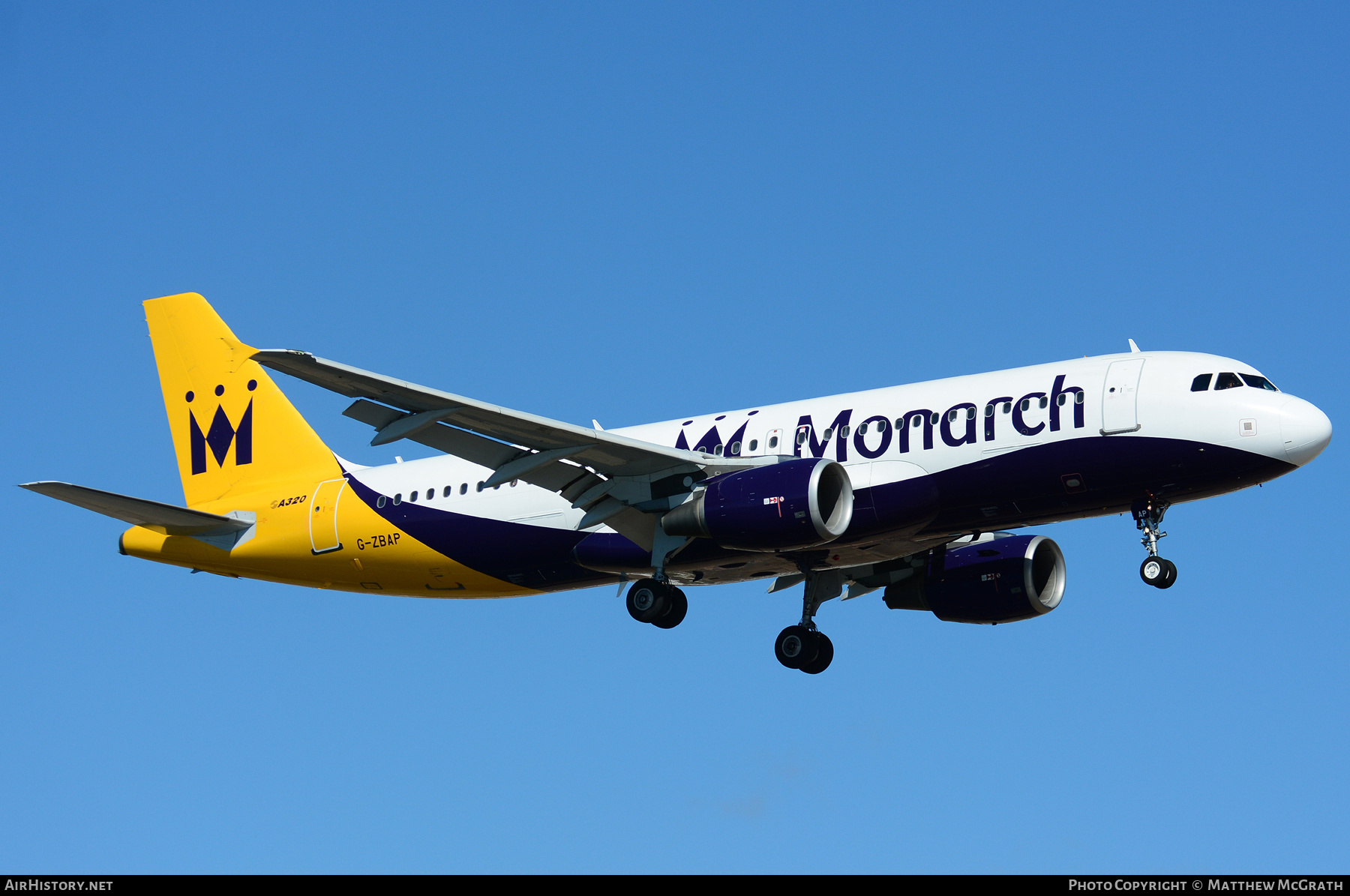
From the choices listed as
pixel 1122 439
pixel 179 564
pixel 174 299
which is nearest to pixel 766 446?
pixel 1122 439

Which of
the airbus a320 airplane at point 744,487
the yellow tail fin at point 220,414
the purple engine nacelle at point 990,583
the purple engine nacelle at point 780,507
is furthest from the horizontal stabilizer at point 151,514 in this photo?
the purple engine nacelle at point 990,583

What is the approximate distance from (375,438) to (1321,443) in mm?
17392

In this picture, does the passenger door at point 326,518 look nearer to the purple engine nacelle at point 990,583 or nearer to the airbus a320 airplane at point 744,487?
the airbus a320 airplane at point 744,487

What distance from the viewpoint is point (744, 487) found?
29.8m

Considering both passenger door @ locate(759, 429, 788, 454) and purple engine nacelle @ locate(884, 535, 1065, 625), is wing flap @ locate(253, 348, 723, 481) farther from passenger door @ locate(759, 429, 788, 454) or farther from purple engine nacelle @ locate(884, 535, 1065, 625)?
purple engine nacelle @ locate(884, 535, 1065, 625)

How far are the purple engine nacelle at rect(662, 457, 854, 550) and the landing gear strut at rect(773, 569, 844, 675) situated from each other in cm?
464

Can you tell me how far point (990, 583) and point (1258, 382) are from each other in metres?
8.43

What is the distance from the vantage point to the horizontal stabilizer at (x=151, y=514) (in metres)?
32.8

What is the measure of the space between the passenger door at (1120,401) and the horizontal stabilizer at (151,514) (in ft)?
66.5

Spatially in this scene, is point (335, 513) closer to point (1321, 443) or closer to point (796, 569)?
point (796, 569)

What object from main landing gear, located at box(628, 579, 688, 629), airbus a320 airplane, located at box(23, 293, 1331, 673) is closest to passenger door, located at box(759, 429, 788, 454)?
airbus a320 airplane, located at box(23, 293, 1331, 673)

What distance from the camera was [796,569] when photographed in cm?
3334

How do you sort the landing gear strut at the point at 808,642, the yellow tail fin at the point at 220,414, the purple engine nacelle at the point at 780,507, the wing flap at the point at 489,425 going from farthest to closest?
the yellow tail fin at the point at 220,414 → the landing gear strut at the point at 808,642 → the purple engine nacelle at the point at 780,507 → the wing flap at the point at 489,425
